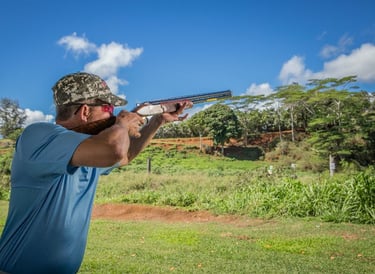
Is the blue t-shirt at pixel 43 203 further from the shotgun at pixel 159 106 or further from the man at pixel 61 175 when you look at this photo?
the shotgun at pixel 159 106

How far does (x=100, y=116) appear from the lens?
161 centimetres

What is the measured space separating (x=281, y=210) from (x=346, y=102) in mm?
22252

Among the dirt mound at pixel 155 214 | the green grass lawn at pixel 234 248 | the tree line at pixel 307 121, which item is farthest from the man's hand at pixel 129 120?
the tree line at pixel 307 121

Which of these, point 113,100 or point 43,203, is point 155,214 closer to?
point 113,100

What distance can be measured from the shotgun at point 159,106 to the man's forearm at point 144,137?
0.32 feet

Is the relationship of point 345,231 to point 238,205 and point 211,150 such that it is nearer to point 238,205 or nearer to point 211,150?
point 238,205

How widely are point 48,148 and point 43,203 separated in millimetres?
216

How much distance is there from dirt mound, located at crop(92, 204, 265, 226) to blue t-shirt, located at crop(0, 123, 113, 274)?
786 cm

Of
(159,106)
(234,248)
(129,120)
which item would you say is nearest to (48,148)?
(129,120)

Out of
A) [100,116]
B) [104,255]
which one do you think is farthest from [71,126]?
[104,255]

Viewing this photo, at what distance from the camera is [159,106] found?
212cm

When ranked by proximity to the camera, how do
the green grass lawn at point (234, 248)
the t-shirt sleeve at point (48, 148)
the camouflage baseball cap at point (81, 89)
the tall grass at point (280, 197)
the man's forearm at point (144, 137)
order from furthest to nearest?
the tall grass at point (280, 197), the green grass lawn at point (234, 248), the man's forearm at point (144, 137), the camouflage baseball cap at point (81, 89), the t-shirt sleeve at point (48, 148)

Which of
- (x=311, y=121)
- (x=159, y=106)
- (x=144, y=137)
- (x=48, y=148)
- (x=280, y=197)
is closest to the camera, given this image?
(x=48, y=148)

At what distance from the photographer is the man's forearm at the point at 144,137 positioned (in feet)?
7.59
